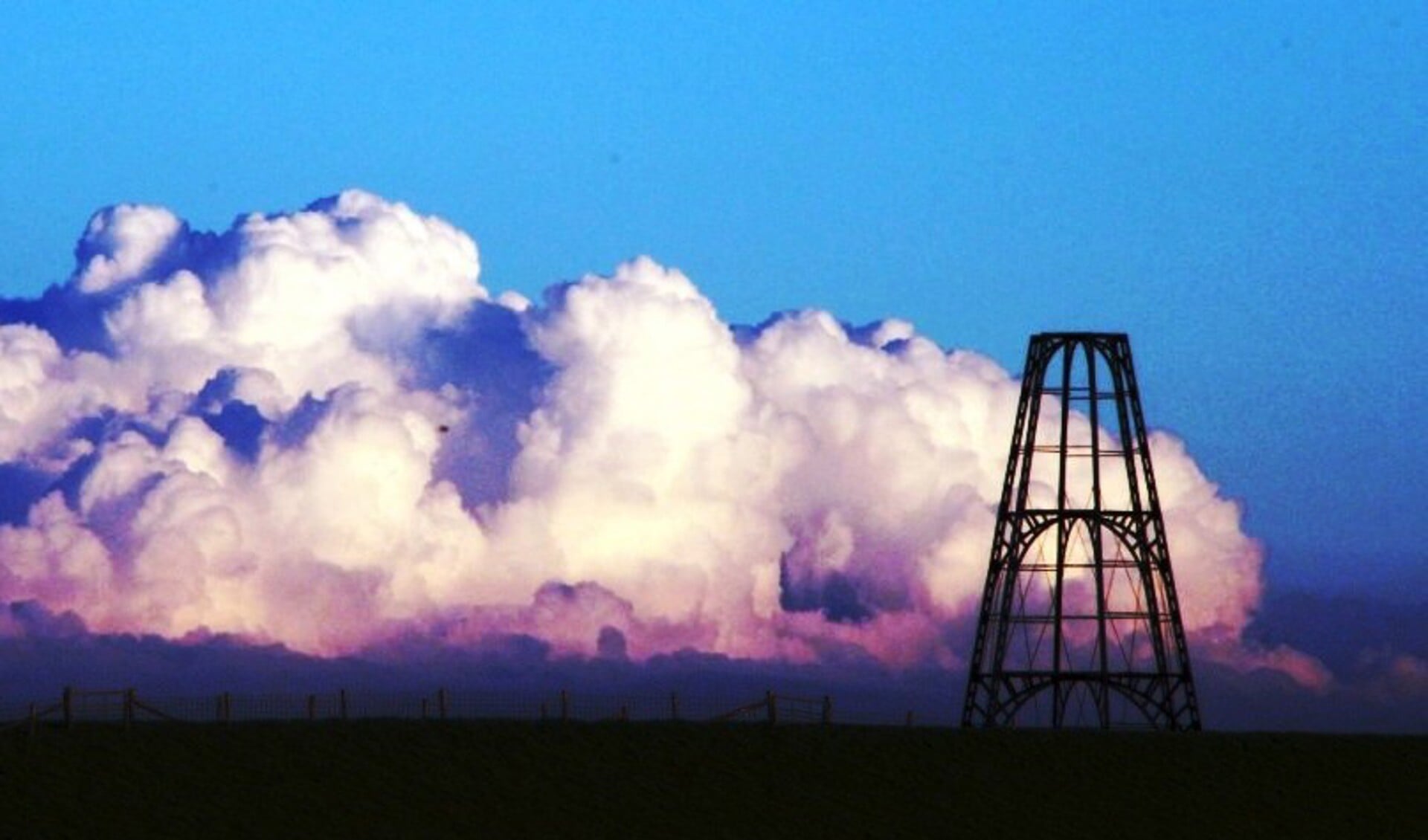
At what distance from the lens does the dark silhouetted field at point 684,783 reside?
129125 mm

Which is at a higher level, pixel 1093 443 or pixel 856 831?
pixel 1093 443

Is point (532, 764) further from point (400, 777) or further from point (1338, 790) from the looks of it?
point (1338, 790)

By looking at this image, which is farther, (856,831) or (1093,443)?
(1093,443)

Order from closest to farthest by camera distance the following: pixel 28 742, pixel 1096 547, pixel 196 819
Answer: pixel 196 819 → pixel 28 742 → pixel 1096 547

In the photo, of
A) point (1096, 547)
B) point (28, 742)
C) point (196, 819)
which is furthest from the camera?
point (1096, 547)

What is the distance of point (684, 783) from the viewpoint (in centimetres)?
13638

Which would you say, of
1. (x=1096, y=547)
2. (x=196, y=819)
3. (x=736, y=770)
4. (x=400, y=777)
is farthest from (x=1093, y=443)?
(x=196, y=819)

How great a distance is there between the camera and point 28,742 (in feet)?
445

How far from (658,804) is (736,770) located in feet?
19.1

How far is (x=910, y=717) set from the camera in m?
150

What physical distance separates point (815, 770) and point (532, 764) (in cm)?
1140

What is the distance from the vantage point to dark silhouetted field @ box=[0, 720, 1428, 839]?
129125 millimetres

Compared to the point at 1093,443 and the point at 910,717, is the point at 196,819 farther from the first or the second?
the point at 1093,443

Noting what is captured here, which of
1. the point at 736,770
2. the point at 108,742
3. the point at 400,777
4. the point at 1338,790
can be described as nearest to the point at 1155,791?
the point at 1338,790
